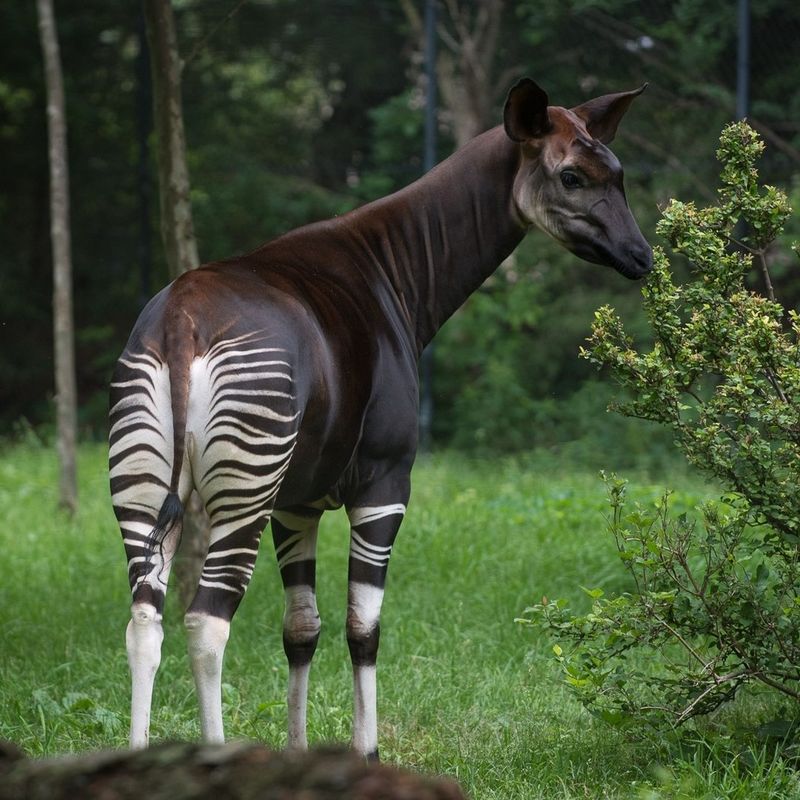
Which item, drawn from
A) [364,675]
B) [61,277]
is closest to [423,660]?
[364,675]

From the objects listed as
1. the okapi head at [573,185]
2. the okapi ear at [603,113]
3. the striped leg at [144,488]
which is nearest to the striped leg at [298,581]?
the striped leg at [144,488]

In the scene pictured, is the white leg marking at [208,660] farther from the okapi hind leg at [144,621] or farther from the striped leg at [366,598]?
the striped leg at [366,598]

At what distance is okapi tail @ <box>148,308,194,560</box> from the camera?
2.81 m

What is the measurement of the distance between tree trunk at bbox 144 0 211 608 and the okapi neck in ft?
4.70

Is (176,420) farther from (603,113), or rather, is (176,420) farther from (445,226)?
(603,113)

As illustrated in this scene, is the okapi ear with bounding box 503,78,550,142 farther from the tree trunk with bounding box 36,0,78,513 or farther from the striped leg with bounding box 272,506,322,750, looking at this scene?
the tree trunk with bounding box 36,0,78,513

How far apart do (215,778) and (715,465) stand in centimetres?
207

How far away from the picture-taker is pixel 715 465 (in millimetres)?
3348

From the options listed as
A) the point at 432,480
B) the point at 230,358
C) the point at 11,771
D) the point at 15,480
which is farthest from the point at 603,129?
the point at 15,480

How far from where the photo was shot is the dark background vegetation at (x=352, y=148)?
9.60m

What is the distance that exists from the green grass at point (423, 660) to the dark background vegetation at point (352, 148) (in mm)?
2389

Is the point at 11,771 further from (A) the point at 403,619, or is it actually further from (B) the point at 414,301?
(A) the point at 403,619

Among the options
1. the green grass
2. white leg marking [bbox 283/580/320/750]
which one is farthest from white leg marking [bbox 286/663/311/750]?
the green grass

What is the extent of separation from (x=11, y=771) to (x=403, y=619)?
137 inches
